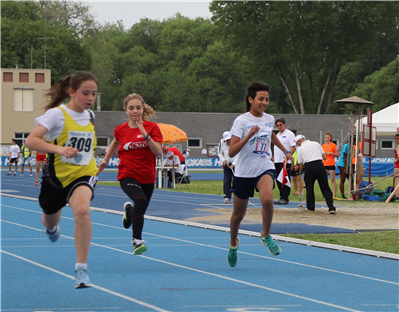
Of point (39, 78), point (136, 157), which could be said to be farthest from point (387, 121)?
point (39, 78)

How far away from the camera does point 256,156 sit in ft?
23.5

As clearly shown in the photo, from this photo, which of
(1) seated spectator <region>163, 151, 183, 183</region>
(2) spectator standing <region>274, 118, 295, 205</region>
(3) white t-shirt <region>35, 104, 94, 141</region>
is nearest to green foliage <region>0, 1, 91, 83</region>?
(1) seated spectator <region>163, 151, 183, 183</region>

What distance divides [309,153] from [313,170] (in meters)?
0.41

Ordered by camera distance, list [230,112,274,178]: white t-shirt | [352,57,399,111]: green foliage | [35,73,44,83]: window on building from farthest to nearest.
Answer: [352,57,399,111]: green foliage → [35,73,44,83]: window on building → [230,112,274,178]: white t-shirt

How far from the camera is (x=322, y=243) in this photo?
9977 mm

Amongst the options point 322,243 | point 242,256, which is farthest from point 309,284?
point 322,243

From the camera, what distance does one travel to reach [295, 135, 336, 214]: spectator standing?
569 inches

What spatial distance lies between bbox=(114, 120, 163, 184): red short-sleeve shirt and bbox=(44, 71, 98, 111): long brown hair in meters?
1.66

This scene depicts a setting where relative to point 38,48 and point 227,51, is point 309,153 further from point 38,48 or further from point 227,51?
point 38,48

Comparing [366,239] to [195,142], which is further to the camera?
[195,142]

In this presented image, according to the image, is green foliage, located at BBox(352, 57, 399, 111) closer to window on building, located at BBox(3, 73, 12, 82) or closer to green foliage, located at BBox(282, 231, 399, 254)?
window on building, located at BBox(3, 73, 12, 82)

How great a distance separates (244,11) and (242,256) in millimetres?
44469

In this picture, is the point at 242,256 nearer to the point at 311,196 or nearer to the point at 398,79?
the point at 311,196

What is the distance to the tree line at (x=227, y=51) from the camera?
167ft
